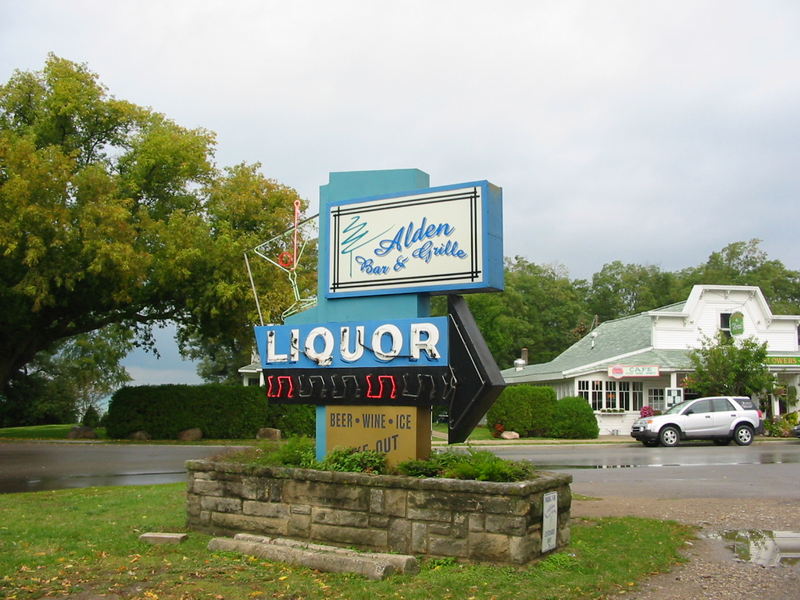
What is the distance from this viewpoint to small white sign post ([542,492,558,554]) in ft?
25.2

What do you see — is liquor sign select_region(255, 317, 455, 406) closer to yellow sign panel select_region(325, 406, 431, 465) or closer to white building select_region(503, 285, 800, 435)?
yellow sign panel select_region(325, 406, 431, 465)

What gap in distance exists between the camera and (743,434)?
2641cm

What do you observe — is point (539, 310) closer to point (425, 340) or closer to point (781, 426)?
point (781, 426)

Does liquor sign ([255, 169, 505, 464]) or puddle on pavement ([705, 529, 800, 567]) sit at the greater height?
liquor sign ([255, 169, 505, 464])

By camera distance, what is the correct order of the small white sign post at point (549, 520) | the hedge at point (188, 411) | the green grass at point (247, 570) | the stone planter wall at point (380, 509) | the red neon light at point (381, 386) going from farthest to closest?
the hedge at point (188, 411)
the red neon light at point (381, 386)
the small white sign post at point (549, 520)
the stone planter wall at point (380, 509)
the green grass at point (247, 570)

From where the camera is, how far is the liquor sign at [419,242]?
8828 millimetres

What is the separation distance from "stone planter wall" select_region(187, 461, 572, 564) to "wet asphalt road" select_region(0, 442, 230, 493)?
6688 mm

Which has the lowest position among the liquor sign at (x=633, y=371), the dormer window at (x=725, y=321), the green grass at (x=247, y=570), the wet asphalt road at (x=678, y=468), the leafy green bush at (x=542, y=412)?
the wet asphalt road at (x=678, y=468)

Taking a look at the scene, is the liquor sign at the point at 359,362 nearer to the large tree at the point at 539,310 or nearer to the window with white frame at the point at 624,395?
the window with white frame at the point at 624,395

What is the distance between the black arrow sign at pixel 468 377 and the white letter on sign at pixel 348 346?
41.8 inches

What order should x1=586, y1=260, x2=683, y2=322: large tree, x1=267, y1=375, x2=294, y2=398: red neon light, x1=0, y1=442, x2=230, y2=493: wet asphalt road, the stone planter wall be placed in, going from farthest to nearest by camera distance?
x1=586, y1=260, x2=683, y2=322: large tree
x1=0, y1=442, x2=230, y2=493: wet asphalt road
x1=267, y1=375, x2=294, y2=398: red neon light
the stone planter wall

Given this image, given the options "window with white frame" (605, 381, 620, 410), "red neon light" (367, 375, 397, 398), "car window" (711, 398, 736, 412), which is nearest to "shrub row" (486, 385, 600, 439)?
"window with white frame" (605, 381, 620, 410)

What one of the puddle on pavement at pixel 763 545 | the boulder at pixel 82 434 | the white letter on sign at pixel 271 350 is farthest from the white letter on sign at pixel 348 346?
the boulder at pixel 82 434

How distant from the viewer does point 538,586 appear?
22.3 ft
